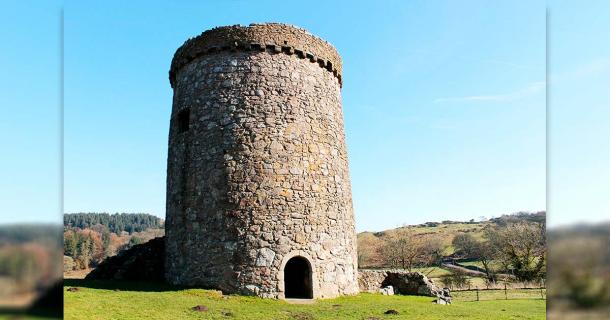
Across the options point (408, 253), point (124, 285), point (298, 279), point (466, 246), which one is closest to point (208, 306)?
point (124, 285)

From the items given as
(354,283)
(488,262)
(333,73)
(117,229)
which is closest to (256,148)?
(333,73)

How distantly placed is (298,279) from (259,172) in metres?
4.43

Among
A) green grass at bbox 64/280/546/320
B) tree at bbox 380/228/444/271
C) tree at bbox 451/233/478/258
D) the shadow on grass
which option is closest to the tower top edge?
the shadow on grass

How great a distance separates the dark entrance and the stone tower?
4 cm

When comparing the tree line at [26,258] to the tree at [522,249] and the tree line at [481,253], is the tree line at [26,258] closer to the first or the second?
the tree line at [481,253]

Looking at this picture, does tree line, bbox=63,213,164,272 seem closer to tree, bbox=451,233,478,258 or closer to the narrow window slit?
the narrow window slit

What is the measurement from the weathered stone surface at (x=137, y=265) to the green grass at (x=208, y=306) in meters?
1.86

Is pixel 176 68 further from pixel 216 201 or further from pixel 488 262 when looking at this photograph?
pixel 488 262

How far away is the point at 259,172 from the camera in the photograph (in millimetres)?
15633

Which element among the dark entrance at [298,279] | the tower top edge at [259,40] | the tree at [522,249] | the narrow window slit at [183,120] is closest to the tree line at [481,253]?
the tree at [522,249]

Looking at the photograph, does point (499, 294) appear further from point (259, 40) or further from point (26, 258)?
point (26, 258)

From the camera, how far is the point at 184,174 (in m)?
16.9

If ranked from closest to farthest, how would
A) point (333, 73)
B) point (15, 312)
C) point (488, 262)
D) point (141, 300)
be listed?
point (15, 312) < point (141, 300) < point (333, 73) < point (488, 262)

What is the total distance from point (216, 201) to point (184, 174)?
2083 millimetres
